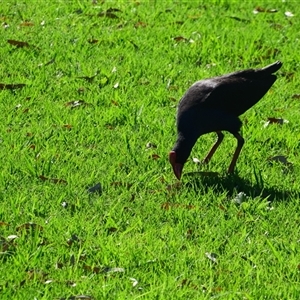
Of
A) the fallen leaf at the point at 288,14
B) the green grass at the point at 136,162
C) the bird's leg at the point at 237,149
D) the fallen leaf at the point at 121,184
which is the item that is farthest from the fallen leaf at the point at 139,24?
the fallen leaf at the point at 121,184

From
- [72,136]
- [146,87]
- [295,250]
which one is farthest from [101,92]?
[295,250]

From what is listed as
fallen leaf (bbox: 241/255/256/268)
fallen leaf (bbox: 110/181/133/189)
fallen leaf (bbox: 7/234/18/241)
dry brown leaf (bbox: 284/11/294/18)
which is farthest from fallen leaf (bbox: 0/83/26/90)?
dry brown leaf (bbox: 284/11/294/18)

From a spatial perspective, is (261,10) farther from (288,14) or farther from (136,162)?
(136,162)

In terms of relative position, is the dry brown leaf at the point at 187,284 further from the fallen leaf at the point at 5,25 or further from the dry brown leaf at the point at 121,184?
the fallen leaf at the point at 5,25

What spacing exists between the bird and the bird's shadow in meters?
0.12

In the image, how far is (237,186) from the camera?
258 inches

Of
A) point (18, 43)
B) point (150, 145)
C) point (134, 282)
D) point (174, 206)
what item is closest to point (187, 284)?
point (134, 282)

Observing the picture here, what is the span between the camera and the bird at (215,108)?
6637mm

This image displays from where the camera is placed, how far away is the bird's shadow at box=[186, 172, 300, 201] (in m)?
6.41

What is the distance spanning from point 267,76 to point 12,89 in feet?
7.61

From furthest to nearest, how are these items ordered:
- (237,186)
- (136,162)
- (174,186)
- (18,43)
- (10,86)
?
(18,43) → (10,86) → (136,162) → (237,186) → (174,186)

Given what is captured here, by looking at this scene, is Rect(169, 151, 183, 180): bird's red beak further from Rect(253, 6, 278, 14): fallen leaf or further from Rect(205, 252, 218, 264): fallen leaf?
Rect(253, 6, 278, 14): fallen leaf

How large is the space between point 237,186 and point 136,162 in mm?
783

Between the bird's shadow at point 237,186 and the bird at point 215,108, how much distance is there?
0.12m
